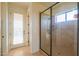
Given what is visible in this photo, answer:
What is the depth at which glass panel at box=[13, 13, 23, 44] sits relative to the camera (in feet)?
6.49

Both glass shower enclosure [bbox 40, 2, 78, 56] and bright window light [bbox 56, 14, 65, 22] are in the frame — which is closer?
glass shower enclosure [bbox 40, 2, 78, 56]

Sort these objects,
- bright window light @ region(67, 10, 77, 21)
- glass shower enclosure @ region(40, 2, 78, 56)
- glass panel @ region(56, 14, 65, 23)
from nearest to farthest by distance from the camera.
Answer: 1. bright window light @ region(67, 10, 77, 21)
2. glass shower enclosure @ region(40, 2, 78, 56)
3. glass panel @ region(56, 14, 65, 23)

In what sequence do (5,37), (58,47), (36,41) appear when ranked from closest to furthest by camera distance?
(5,37) < (36,41) < (58,47)

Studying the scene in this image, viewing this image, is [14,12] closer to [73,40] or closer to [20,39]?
[20,39]

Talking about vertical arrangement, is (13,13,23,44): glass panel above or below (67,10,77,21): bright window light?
below

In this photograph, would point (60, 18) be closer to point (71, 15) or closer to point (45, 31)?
point (71, 15)

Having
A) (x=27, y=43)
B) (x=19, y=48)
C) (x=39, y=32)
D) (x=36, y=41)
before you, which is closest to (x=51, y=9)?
(x=39, y=32)

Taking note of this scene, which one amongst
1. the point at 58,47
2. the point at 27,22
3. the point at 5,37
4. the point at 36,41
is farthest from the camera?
the point at 58,47

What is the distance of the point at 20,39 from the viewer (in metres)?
1.99

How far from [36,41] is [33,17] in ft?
1.61

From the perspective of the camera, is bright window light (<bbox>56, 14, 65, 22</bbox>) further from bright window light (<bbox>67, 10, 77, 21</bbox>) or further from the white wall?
the white wall

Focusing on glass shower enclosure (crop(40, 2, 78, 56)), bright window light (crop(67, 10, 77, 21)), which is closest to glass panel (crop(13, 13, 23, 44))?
glass shower enclosure (crop(40, 2, 78, 56))

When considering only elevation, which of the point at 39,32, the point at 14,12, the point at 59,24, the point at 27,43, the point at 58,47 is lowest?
the point at 58,47

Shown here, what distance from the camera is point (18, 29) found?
6.62 feet
